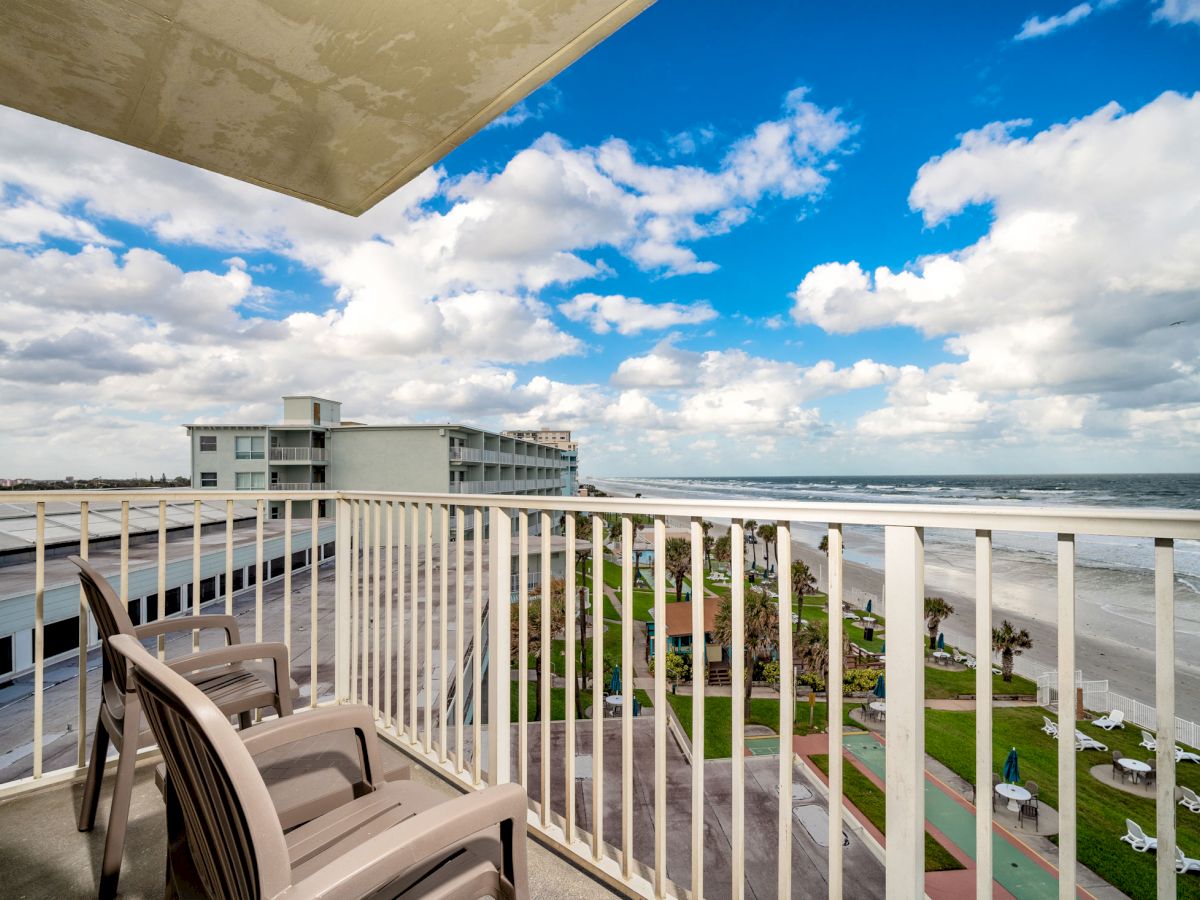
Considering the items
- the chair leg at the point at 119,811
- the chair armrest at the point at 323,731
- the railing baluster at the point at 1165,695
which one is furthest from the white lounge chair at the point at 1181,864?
the chair leg at the point at 119,811

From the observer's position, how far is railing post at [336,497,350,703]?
279 centimetres

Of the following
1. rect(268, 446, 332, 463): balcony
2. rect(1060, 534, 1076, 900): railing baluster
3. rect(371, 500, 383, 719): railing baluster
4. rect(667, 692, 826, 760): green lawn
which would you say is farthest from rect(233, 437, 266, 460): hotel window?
rect(1060, 534, 1076, 900): railing baluster

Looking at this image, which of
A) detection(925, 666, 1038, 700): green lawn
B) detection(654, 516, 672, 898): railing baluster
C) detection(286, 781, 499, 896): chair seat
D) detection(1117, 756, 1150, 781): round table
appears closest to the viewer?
detection(286, 781, 499, 896): chair seat

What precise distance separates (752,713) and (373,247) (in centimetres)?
1846

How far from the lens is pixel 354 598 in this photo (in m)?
2.72

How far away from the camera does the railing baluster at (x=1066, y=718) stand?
90 cm

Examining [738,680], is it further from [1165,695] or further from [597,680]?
[1165,695]

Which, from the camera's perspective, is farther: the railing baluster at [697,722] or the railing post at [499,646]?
the railing post at [499,646]

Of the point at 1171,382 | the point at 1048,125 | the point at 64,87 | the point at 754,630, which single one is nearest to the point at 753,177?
the point at 1048,125

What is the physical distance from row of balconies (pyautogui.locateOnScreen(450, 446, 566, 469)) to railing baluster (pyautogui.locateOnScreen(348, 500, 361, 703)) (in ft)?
85.1

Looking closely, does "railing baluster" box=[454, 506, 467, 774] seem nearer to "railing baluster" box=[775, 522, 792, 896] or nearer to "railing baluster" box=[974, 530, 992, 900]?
"railing baluster" box=[775, 522, 792, 896]

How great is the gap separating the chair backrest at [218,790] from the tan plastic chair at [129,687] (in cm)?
61

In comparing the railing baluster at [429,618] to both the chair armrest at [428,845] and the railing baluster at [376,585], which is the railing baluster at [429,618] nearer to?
the railing baluster at [376,585]

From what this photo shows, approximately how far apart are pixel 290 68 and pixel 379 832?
2.32m
